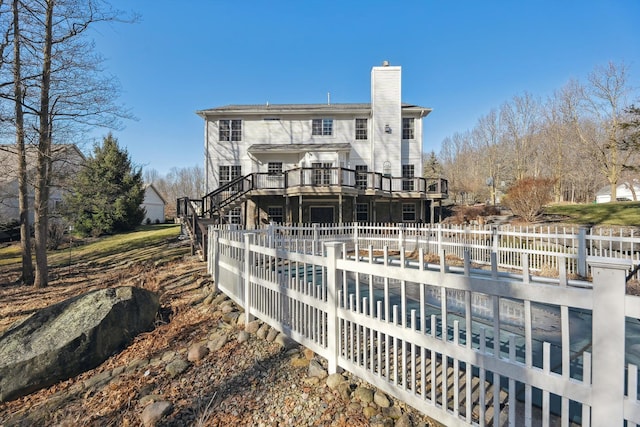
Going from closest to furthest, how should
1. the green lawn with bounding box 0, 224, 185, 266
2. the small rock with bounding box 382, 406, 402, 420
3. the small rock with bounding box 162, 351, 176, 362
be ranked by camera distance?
1. the small rock with bounding box 382, 406, 402, 420
2. the small rock with bounding box 162, 351, 176, 362
3. the green lawn with bounding box 0, 224, 185, 266

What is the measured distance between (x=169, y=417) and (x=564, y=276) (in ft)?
11.8

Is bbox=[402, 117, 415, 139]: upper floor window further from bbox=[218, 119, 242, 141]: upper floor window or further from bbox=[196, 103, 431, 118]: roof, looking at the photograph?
bbox=[218, 119, 242, 141]: upper floor window

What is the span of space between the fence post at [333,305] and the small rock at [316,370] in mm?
79

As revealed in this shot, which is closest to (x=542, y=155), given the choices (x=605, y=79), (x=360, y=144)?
(x=605, y=79)

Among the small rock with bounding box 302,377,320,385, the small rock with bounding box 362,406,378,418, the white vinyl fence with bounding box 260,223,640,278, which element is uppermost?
the white vinyl fence with bounding box 260,223,640,278

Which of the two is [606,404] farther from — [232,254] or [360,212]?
[360,212]

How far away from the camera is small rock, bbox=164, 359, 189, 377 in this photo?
12.3 ft

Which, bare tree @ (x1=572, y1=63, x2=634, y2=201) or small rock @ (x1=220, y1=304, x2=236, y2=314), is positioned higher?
bare tree @ (x1=572, y1=63, x2=634, y2=201)

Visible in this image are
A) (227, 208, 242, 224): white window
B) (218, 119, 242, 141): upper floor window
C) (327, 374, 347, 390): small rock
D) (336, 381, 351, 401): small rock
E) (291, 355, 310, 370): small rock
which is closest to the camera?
(336, 381, 351, 401): small rock

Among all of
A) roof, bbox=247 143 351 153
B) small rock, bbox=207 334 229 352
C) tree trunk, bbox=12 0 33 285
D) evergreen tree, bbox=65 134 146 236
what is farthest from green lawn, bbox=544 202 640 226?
evergreen tree, bbox=65 134 146 236

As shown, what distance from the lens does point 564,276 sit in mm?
1728

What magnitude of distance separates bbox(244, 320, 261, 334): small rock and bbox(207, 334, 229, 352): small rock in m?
0.31

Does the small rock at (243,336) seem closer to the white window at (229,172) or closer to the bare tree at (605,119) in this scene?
the white window at (229,172)

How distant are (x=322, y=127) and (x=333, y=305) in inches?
696
